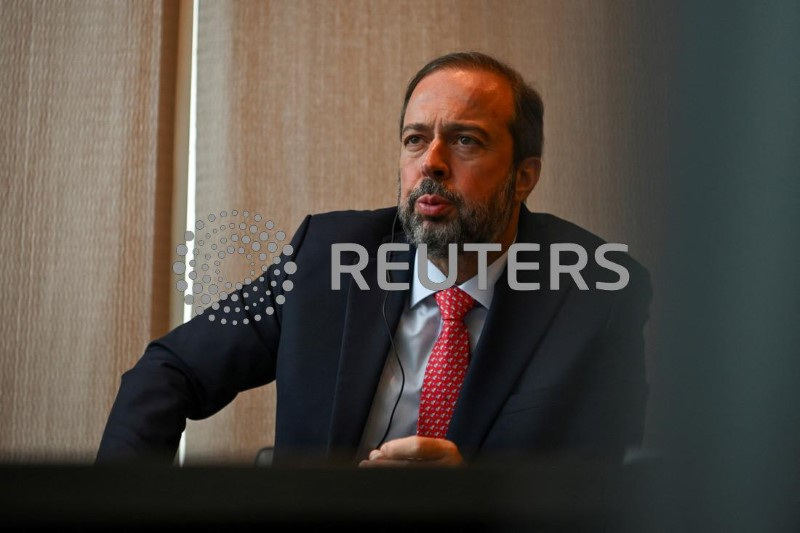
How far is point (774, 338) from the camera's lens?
9 cm

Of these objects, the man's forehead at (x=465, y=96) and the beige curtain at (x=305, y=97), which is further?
the beige curtain at (x=305, y=97)

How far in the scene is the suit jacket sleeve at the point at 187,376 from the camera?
41.4 inches

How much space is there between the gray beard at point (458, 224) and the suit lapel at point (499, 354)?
0.10 m

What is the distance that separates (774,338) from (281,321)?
4.01ft

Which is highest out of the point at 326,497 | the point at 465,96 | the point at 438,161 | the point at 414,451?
the point at 465,96

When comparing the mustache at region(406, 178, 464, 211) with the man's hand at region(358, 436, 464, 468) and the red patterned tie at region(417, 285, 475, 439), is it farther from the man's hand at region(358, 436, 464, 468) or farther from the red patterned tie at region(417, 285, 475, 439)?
the man's hand at region(358, 436, 464, 468)

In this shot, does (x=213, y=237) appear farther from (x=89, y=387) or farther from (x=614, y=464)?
(x=614, y=464)

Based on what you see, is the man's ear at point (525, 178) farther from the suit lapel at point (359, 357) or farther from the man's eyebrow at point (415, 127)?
the suit lapel at point (359, 357)

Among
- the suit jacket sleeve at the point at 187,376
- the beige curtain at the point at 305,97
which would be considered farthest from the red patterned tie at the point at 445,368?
the beige curtain at the point at 305,97

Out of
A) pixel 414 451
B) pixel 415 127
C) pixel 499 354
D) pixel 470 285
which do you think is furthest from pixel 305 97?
pixel 414 451

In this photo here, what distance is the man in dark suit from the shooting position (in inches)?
43.8

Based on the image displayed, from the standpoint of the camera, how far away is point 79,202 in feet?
5.38

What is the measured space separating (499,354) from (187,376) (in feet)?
1.39

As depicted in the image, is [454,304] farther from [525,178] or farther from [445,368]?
[525,178]
